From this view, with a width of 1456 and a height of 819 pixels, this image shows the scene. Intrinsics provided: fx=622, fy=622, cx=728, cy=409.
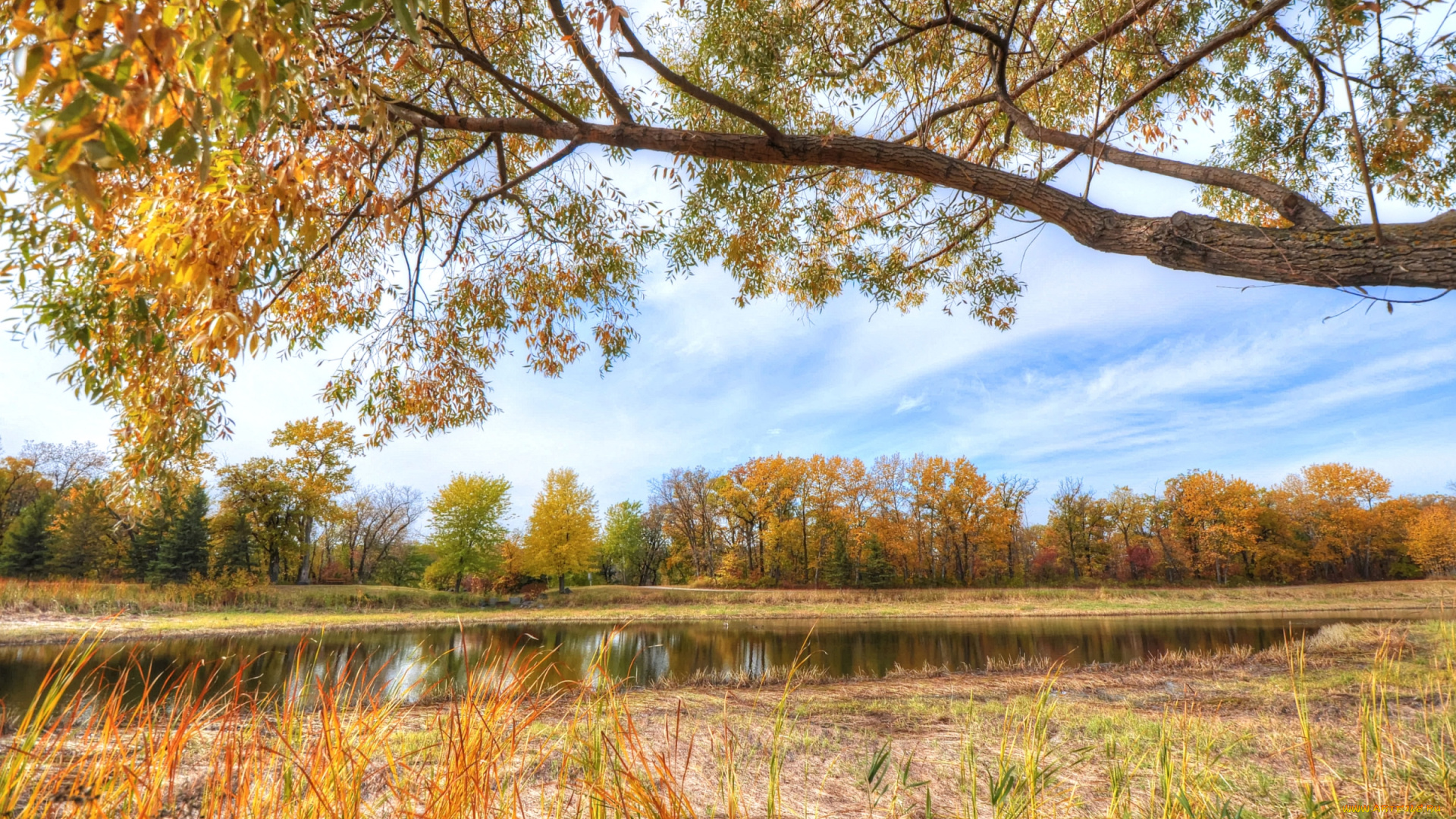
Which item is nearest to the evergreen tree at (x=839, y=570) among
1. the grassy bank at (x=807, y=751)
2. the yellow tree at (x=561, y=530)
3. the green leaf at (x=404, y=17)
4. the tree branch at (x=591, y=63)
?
the yellow tree at (x=561, y=530)

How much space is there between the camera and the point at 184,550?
2586cm

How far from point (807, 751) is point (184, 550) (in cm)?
3194

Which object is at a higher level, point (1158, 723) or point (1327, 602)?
point (1158, 723)

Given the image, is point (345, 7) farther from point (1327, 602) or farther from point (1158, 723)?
point (1327, 602)

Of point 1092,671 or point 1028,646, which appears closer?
point 1092,671

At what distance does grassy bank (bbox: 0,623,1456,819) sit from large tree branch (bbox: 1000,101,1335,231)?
2281mm

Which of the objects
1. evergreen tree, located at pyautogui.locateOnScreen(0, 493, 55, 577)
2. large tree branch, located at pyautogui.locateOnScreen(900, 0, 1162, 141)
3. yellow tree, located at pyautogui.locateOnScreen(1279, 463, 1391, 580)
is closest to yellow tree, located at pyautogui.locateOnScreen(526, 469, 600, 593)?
evergreen tree, located at pyautogui.locateOnScreen(0, 493, 55, 577)

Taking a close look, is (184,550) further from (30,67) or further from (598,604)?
(30,67)

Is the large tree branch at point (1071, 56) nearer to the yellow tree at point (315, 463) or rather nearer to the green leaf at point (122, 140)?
the green leaf at point (122, 140)

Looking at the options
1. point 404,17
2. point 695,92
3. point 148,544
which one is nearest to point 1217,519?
point 695,92

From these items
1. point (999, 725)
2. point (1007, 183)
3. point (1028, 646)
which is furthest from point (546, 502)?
point (1007, 183)

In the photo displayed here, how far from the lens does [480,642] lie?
14.4 meters

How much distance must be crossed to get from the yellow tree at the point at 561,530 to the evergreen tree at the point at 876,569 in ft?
50.4

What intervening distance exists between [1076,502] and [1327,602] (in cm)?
1441
